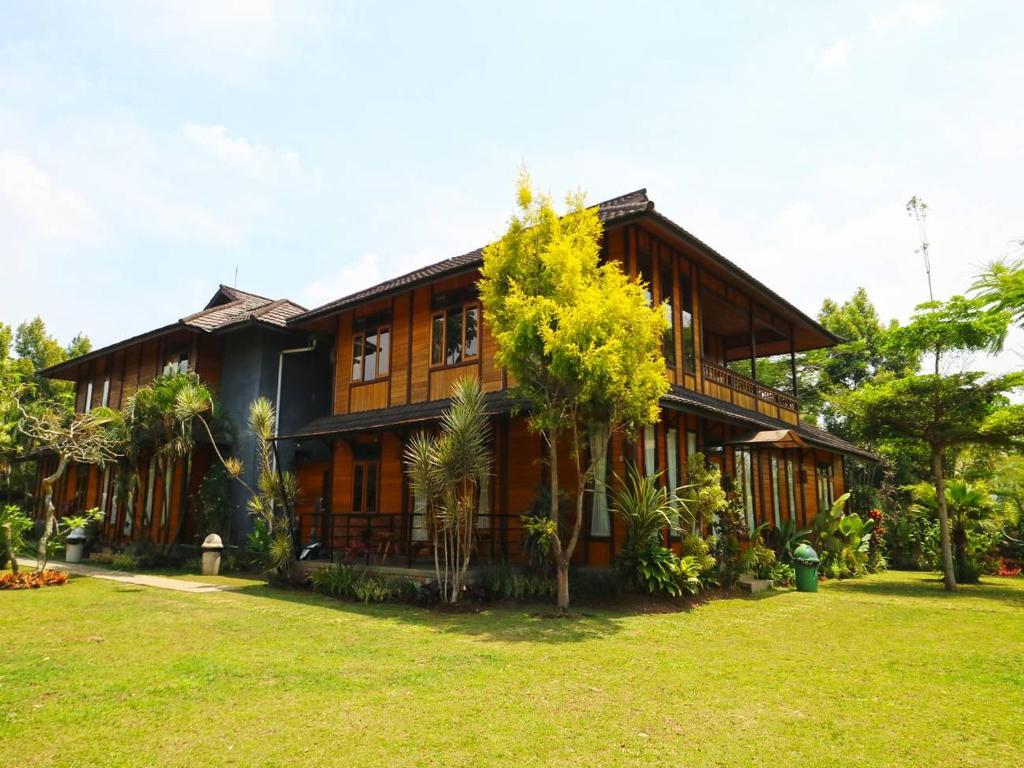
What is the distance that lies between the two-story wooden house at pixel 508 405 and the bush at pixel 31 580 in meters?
4.87

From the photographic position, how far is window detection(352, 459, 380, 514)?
51.6 ft

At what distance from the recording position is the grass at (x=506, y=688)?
4.43m

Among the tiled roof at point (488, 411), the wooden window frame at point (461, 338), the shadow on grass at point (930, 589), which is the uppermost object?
the wooden window frame at point (461, 338)

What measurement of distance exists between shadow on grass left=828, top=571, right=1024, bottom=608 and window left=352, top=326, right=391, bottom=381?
37.4 ft

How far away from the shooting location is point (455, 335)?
49.0 ft

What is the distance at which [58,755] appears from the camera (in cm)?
429

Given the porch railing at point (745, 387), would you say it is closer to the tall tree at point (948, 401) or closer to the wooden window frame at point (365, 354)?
the tall tree at point (948, 401)

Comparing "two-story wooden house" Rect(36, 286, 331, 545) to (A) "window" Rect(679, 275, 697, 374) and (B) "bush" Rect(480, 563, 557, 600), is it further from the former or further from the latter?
(A) "window" Rect(679, 275, 697, 374)

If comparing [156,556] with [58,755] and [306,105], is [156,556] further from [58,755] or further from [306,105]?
[58,755]

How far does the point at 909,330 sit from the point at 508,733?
50.0 ft

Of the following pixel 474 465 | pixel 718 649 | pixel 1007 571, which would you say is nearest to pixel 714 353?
pixel 1007 571

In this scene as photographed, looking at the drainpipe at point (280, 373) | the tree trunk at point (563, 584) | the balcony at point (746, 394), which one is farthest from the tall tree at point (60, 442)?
the balcony at point (746, 394)

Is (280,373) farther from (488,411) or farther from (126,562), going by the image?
(488,411)

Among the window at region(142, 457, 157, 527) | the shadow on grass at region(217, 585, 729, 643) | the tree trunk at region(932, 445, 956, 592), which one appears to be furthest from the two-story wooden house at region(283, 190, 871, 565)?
the window at region(142, 457, 157, 527)
